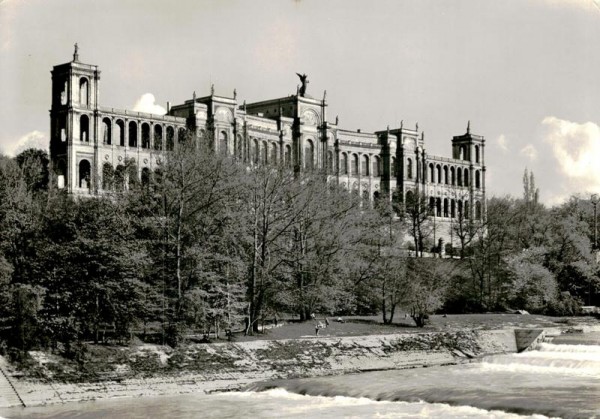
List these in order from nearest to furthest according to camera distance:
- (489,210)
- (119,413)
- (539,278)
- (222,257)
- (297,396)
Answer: (119,413) → (297,396) → (222,257) → (539,278) → (489,210)

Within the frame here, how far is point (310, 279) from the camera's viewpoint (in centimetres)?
5538

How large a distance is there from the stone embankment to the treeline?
1882mm

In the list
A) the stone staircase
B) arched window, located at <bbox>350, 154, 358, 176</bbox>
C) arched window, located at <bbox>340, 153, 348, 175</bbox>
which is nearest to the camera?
the stone staircase

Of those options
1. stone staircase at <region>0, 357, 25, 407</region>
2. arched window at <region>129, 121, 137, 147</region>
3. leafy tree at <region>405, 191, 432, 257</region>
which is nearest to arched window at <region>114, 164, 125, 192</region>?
stone staircase at <region>0, 357, 25, 407</region>

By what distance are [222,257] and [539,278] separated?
31.9 meters

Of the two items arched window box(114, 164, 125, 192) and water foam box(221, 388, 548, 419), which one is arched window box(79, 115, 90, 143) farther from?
water foam box(221, 388, 548, 419)

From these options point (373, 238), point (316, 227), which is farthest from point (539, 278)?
point (316, 227)

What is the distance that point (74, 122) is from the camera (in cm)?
7838

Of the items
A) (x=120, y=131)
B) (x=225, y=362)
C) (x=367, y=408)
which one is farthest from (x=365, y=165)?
(x=367, y=408)

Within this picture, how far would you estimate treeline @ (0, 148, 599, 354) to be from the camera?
41781 millimetres

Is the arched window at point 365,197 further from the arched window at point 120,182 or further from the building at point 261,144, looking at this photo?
the arched window at point 120,182

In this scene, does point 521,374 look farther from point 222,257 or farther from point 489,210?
point 489,210

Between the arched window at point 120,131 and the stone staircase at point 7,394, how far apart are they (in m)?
48.8

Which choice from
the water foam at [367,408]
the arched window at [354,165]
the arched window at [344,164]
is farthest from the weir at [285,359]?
the arched window at [354,165]
